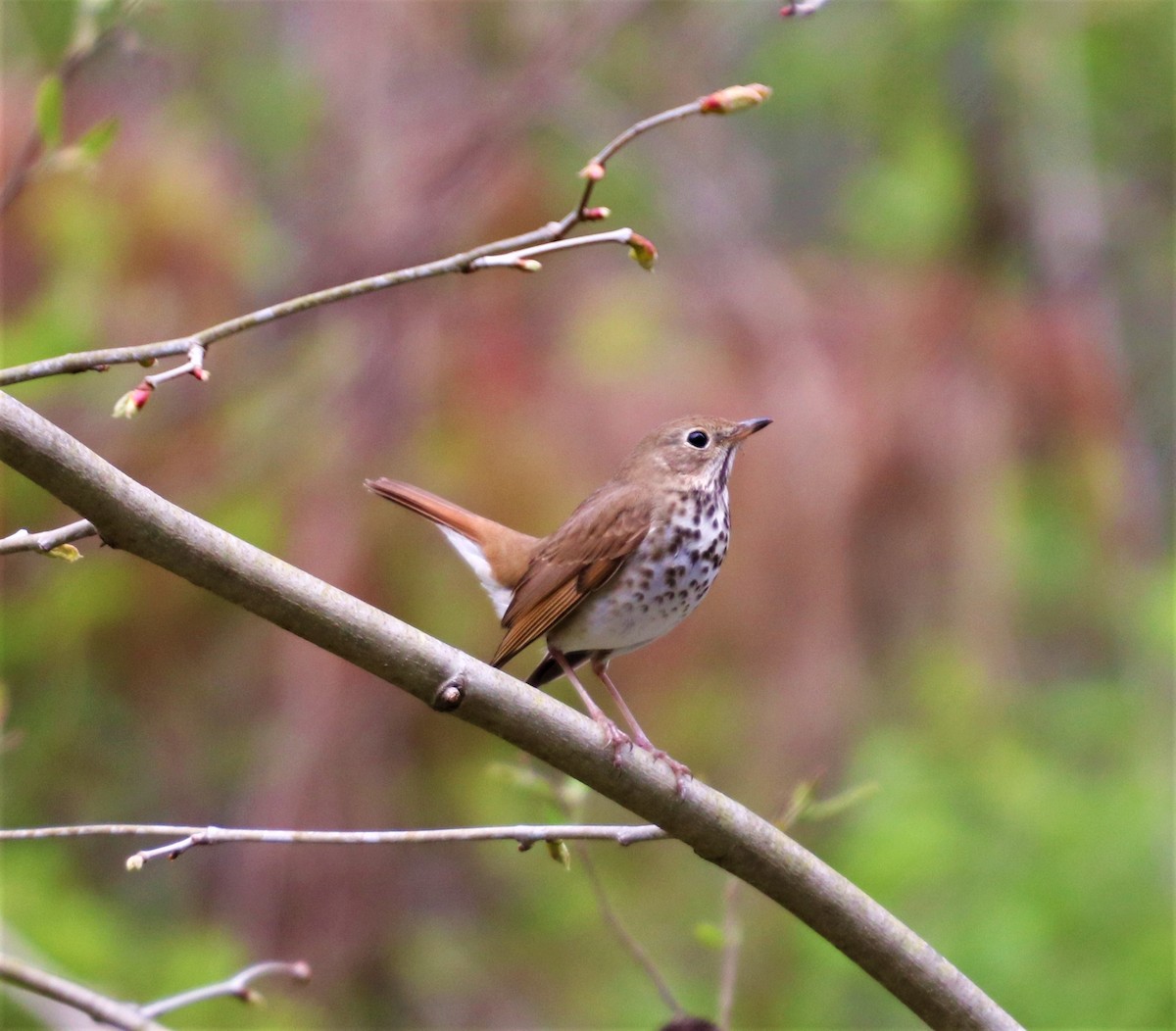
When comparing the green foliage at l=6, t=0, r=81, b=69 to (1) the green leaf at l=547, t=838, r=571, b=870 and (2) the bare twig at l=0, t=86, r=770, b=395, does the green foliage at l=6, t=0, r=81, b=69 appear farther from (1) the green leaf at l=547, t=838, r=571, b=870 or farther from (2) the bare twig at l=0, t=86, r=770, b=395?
(1) the green leaf at l=547, t=838, r=571, b=870

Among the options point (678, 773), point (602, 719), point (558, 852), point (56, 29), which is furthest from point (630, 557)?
point (56, 29)

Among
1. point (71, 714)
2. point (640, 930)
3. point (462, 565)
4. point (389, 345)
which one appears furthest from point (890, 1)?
point (71, 714)

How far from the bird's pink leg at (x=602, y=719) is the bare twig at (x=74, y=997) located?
0.74 m

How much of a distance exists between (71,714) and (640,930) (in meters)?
2.84

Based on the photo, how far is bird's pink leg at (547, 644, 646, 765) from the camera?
6.74ft

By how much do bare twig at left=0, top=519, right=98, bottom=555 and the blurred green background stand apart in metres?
3.01

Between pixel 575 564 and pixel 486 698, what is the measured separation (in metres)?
1.48

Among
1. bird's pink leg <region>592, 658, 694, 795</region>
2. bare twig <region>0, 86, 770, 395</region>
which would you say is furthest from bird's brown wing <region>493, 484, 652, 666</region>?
bare twig <region>0, 86, 770, 395</region>

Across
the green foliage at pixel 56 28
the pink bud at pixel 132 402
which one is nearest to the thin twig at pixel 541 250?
the pink bud at pixel 132 402

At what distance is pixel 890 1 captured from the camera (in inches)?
339

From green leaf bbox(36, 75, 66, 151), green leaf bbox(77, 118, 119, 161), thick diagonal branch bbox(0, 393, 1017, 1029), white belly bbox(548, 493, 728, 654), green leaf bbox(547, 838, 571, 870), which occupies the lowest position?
green leaf bbox(547, 838, 571, 870)

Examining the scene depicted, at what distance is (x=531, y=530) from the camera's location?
5824mm

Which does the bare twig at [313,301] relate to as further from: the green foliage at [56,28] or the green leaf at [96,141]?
the green foliage at [56,28]

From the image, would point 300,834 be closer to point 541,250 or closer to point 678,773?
point 678,773
